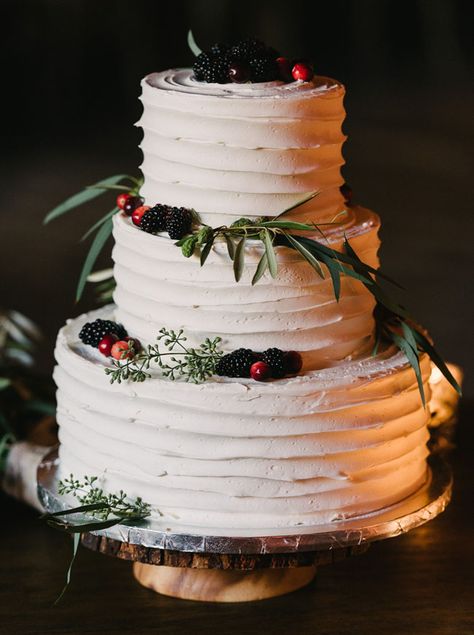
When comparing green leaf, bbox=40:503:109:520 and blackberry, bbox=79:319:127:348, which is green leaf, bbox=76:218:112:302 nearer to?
blackberry, bbox=79:319:127:348

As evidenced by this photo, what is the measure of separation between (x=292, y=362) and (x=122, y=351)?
47cm

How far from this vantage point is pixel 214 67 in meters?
3.30

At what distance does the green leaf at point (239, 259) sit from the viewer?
311 centimetres

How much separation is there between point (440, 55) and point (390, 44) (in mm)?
404

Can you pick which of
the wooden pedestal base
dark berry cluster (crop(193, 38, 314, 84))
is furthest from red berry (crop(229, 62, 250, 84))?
the wooden pedestal base

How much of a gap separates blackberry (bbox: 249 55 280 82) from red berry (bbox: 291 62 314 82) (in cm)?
6

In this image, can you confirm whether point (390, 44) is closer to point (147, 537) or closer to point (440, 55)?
point (440, 55)

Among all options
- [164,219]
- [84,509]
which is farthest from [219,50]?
[84,509]

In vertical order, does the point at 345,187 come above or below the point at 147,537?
above

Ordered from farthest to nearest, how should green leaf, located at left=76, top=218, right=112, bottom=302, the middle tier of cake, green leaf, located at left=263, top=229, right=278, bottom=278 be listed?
green leaf, located at left=76, top=218, right=112, bottom=302, the middle tier of cake, green leaf, located at left=263, top=229, right=278, bottom=278

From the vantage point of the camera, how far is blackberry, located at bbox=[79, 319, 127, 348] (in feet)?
11.3

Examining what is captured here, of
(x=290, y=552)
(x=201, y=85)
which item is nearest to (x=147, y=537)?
(x=290, y=552)

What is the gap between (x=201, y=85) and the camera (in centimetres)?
334

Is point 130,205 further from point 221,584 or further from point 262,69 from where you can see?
point 221,584
